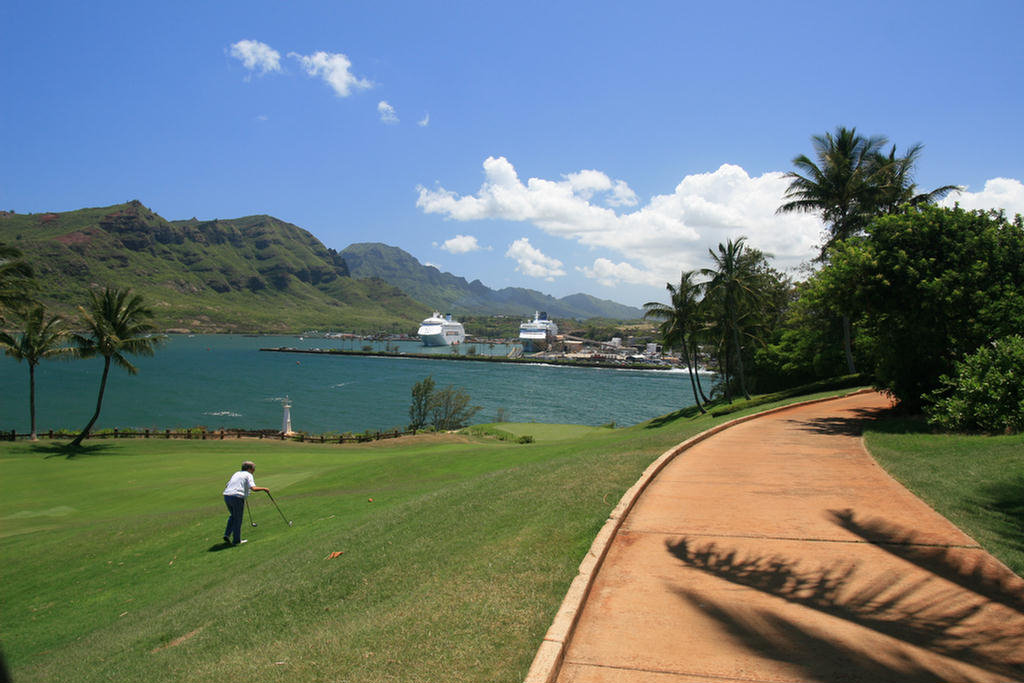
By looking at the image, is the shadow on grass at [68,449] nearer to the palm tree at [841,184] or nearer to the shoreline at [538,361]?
the palm tree at [841,184]

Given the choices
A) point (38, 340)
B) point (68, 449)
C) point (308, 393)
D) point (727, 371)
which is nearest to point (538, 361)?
point (308, 393)

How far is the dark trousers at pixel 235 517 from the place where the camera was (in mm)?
10281

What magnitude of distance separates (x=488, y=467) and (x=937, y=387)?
11.6m

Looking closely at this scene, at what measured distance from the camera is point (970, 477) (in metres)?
8.11

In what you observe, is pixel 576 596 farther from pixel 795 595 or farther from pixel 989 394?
pixel 989 394

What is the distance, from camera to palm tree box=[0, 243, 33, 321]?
2109cm

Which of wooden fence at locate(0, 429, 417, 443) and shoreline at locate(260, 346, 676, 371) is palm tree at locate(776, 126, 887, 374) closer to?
wooden fence at locate(0, 429, 417, 443)

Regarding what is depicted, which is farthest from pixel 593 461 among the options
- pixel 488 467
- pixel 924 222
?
pixel 924 222

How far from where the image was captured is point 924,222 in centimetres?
1506

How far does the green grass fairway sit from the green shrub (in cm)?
574

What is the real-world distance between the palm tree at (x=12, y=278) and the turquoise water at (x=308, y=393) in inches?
585

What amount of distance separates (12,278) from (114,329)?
338 inches

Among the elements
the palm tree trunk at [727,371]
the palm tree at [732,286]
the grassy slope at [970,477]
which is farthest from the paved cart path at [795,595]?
the palm tree trunk at [727,371]

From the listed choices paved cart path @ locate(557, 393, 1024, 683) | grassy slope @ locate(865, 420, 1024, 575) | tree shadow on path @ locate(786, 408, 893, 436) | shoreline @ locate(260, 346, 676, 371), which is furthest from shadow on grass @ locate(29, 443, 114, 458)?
shoreline @ locate(260, 346, 676, 371)
